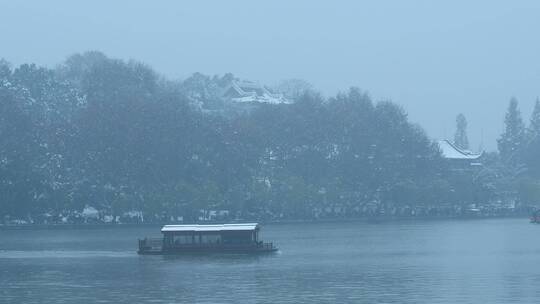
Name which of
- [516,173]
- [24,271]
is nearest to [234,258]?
[24,271]

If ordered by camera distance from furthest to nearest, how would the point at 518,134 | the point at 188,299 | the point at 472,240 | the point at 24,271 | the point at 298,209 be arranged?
the point at 518,134 < the point at 298,209 < the point at 472,240 < the point at 24,271 < the point at 188,299

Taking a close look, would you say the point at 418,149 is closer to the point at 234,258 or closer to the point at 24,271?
the point at 234,258

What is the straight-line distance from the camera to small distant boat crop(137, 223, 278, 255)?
67.9 m

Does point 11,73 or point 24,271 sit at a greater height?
point 11,73

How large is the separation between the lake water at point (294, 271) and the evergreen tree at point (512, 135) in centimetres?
6379

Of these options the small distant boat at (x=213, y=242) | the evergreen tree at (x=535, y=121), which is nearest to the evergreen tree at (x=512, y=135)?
the evergreen tree at (x=535, y=121)

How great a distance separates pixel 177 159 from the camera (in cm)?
9981

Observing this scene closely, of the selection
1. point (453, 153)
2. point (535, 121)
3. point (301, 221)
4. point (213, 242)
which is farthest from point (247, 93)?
point (213, 242)

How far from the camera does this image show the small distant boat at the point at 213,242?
67.9m

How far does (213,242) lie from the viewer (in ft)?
225

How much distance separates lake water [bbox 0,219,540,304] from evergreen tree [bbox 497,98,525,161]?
63.8 meters

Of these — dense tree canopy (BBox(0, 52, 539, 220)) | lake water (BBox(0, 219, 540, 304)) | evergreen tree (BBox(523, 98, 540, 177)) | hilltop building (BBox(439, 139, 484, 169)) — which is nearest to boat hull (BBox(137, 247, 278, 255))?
lake water (BBox(0, 219, 540, 304))

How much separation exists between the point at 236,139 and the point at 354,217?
12.8m

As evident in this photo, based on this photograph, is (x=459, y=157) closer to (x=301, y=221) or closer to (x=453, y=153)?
(x=453, y=153)
